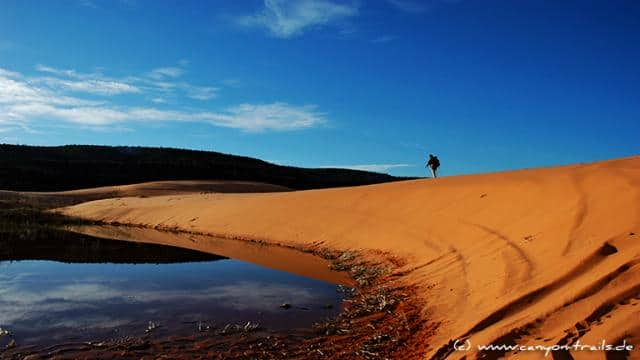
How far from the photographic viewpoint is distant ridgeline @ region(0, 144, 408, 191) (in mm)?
57250

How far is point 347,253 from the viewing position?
11984 millimetres

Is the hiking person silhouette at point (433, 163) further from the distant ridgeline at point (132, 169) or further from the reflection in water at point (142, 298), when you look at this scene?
the distant ridgeline at point (132, 169)

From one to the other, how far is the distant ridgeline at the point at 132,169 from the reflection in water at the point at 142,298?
5013 centimetres

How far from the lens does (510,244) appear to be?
7.91m

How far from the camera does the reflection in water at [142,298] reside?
6315 mm

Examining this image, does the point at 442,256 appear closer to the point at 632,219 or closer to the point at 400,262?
the point at 400,262

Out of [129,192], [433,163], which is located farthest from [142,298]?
[129,192]

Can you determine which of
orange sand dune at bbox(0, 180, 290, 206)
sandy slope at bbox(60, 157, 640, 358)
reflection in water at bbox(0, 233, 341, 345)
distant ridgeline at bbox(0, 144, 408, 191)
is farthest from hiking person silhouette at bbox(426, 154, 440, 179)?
distant ridgeline at bbox(0, 144, 408, 191)

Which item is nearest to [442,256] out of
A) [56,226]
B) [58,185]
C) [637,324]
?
[637,324]

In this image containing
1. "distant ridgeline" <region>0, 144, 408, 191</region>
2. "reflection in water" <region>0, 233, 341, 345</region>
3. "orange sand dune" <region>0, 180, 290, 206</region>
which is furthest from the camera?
"distant ridgeline" <region>0, 144, 408, 191</region>

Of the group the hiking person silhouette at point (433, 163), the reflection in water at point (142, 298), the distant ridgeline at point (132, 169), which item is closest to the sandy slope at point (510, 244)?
the reflection in water at point (142, 298)

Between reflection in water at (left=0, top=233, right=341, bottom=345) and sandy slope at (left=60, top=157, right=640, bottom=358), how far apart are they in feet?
6.95

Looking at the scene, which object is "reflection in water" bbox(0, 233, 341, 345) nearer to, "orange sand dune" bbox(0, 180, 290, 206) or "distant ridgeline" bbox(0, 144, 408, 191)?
"orange sand dune" bbox(0, 180, 290, 206)

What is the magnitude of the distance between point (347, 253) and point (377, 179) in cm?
6498
